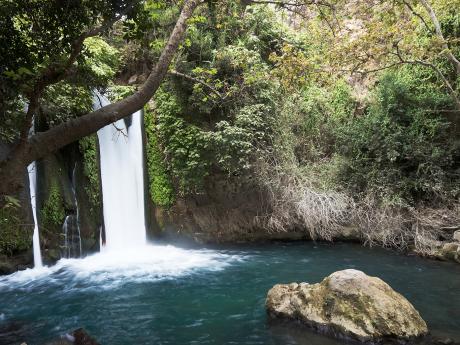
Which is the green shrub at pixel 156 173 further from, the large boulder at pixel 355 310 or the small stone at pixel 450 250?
the small stone at pixel 450 250

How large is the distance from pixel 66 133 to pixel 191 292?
17.0 ft

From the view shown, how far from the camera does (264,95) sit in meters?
11.6

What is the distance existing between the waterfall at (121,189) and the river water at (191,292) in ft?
1.88

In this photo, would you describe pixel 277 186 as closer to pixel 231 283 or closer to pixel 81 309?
pixel 231 283

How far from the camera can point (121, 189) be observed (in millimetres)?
11594

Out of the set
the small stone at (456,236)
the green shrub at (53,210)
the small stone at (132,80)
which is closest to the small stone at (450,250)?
the small stone at (456,236)

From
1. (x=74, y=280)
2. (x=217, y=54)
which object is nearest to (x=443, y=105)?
(x=217, y=54)

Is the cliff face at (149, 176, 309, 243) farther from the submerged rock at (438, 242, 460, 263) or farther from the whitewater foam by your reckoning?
the submerged rock at (438, 242, 460, 263)

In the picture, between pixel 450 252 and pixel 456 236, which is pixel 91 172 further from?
pixel 456 236

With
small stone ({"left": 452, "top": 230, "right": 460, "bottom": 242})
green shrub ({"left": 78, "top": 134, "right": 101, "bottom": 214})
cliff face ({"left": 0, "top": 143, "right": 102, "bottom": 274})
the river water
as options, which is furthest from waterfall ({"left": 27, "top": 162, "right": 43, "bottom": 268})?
small stone ({"left": 452, "top": 230, "right": 460, "bottom": 242})

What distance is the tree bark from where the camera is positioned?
10.6ft

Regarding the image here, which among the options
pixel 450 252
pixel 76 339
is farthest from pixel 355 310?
pixel 450 252

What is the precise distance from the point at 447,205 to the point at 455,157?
1485 mm

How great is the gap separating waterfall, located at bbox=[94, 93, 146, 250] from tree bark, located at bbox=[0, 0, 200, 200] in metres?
7.34
